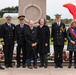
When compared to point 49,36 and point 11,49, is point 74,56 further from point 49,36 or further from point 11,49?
point 11,49

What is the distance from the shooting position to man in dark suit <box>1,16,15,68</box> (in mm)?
9914

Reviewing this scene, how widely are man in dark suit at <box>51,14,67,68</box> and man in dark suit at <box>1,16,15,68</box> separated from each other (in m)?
1.32

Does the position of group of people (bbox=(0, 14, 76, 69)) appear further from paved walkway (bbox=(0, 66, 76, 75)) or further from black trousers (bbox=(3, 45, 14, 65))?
paved walkway (bbox=(0, 66, 76, 75))

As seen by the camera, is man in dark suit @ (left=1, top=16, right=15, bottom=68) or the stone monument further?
the stone monument

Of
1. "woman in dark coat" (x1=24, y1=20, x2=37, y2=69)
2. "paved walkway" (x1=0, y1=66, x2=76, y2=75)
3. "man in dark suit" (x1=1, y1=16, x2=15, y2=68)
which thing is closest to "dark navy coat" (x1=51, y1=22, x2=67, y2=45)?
"woman in dark coat" (x1=24, y1=20, x2=37, y2=69)

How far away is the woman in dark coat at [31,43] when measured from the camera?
978 centimetres

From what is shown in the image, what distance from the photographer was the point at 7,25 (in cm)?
997

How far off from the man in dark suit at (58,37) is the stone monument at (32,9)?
211 centimetres

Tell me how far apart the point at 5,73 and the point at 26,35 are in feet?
4.59

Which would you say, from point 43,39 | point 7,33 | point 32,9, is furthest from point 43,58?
point 32,9

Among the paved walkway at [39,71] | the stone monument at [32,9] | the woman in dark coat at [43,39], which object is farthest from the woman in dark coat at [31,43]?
the stone monument at [32,9]

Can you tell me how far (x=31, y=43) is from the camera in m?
9.78

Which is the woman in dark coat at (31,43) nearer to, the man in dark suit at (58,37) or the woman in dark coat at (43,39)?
the woman in dark coat at (43,39)

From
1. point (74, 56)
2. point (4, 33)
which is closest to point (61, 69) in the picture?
point (74, 56)
